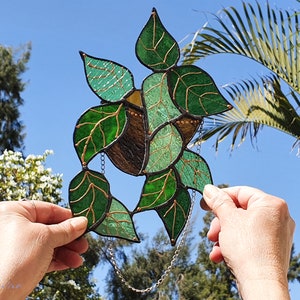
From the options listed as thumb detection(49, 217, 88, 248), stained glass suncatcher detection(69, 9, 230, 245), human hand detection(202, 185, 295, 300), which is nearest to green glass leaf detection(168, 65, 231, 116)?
stained glass suncatcher detection(69, 9, 230, 245)

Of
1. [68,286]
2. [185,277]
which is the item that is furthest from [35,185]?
[185,277]

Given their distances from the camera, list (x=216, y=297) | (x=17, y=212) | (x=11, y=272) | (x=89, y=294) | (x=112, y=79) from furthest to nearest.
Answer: (x=216, y=297)
(x=89, y=294)
(x=112, y=79)
(x=17, y=212)
(x=11, y=272)

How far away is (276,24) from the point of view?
371cm

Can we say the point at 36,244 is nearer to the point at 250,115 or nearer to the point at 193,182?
the point at 193,182

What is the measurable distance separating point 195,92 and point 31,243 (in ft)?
2.80

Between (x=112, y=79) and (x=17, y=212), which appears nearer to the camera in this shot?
(x=17, y=212)

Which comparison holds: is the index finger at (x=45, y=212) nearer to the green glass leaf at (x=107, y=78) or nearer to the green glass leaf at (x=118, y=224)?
the green glass leaf at (x=118, y=224)

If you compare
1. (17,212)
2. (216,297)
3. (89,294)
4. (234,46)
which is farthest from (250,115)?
(216,297)

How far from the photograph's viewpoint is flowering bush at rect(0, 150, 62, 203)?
5.84m

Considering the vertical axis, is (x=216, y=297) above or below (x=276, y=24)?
above

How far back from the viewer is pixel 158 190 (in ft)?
6.52

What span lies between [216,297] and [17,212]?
11.6 metres

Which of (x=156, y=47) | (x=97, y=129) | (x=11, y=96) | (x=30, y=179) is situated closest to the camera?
(x=97, y=129)

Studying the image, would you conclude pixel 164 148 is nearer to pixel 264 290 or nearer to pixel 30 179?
pixel 264 290
